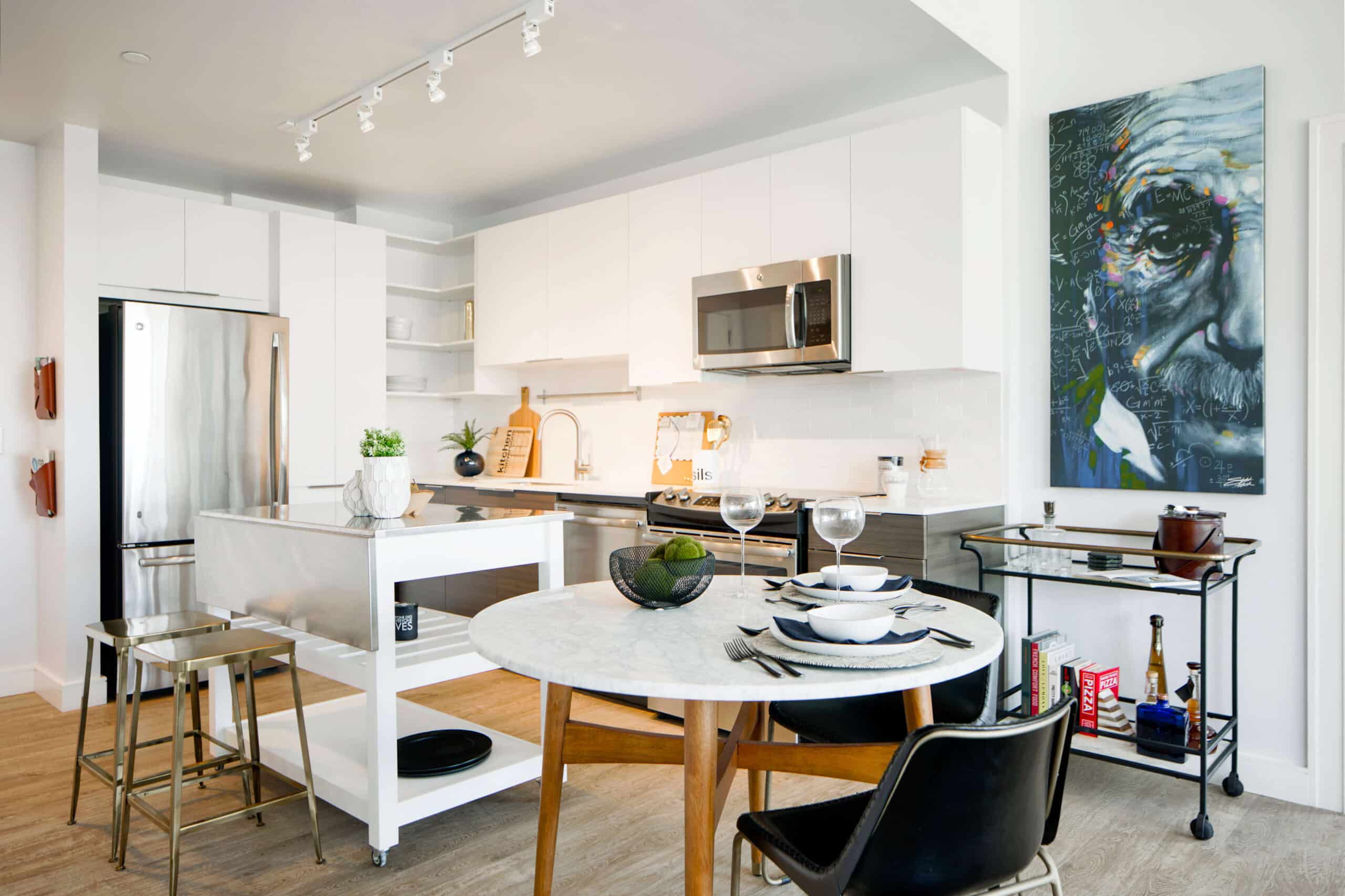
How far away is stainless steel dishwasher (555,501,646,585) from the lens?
3.96m

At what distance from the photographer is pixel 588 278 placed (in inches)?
178

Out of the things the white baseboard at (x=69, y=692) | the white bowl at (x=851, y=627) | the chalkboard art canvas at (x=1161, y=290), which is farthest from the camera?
the white baseboard at (x=69, y=692)

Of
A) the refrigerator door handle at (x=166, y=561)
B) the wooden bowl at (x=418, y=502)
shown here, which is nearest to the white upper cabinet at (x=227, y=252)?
the refrigerator door handle at (x=166, y=561)

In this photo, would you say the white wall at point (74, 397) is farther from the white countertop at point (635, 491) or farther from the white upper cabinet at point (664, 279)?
the white upper cabinet at point (664, 279)

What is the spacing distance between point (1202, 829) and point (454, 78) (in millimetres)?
3572

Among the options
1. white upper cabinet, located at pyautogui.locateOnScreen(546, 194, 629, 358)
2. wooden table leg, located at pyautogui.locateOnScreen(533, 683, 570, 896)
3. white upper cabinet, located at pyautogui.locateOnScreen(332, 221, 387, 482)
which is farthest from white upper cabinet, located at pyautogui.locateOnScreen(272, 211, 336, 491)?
wooden table leg, located at pyautogui.locateOnScreen(533, 683, 570, 896)

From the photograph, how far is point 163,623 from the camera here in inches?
107

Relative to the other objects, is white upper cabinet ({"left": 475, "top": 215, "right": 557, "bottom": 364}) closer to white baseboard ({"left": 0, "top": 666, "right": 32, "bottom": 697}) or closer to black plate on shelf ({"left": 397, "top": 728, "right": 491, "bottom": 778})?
black plate on shelf ({"left": 397, "top": 728, "right": 491, "bottom": 778})

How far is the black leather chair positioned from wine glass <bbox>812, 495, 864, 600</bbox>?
0.53m

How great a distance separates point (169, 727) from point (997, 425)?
11.6ft

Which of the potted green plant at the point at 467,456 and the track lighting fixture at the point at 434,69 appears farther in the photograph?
the potted green plant at the point at 467,456

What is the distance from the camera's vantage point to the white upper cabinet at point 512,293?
4.83 meters

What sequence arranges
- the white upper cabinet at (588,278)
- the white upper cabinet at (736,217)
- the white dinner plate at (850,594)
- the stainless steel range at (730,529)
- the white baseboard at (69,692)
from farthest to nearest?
the white upper cabinet at (588,278), the white baseboard at (69,692), the white upper cabinet at (736,217), the stainless steel range at (730,529), the white dinner plate at (850,594)

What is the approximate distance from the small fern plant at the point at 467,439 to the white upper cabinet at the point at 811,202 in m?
2.48
